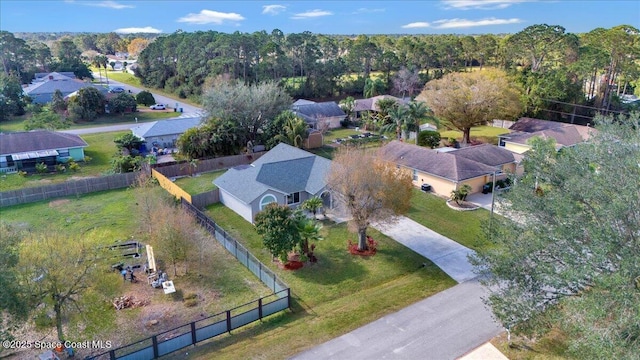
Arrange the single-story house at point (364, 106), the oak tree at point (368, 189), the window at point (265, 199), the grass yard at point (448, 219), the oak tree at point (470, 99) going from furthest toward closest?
the single-story house at point (364, 106) < the oak tree at point (470, 99) < the window at point (265, 199) < the grass yard at point (448, 219) < the oak tree at point (368, 189)

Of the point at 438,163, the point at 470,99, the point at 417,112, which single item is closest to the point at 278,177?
the point at 438,163

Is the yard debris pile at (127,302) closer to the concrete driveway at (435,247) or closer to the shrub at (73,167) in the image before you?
the concrete driveway at (435,247)

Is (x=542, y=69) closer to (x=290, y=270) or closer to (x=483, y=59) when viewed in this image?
(x=483, y=59)

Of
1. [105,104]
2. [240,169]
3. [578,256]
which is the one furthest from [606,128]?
[105,104]

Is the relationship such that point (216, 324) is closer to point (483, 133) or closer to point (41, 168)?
point (41, 168)

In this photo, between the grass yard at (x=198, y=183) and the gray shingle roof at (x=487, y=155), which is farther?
the gray shingle roof at (x=487, y=155)

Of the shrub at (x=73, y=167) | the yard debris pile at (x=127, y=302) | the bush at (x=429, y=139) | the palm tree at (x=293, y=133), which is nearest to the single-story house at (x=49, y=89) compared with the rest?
the shrub at (x=73, y=167)
